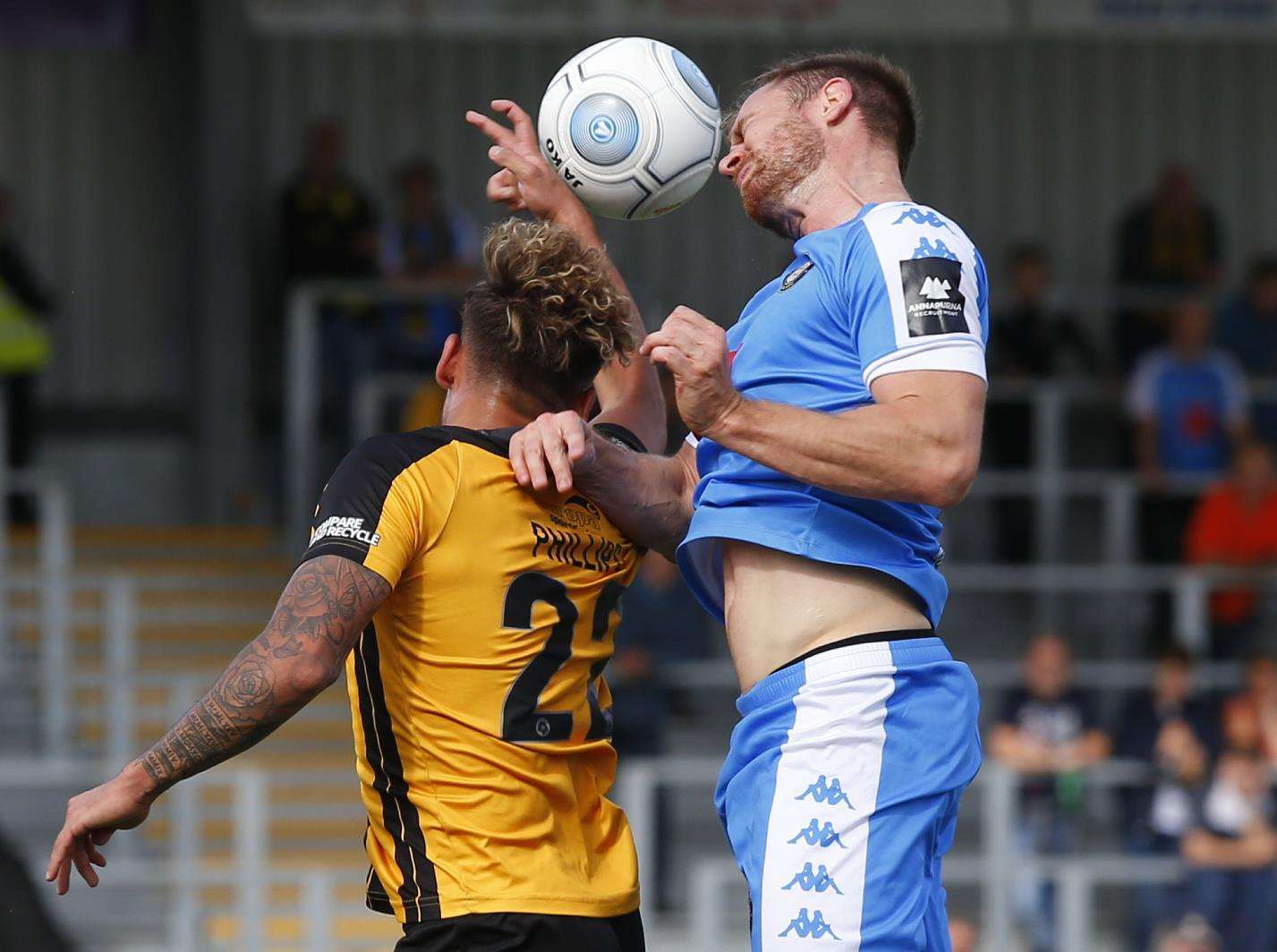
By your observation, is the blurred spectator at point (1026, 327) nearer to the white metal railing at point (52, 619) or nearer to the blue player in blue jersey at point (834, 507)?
the white metal railing at point (52, 619)

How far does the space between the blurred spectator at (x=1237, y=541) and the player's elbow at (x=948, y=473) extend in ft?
26.3

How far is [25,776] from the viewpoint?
10.2 metres

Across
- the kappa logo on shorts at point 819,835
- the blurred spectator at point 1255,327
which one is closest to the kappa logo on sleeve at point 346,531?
the kappa logo on shorts at point 819,835

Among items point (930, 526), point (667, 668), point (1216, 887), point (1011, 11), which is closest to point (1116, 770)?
point (1216, 887)

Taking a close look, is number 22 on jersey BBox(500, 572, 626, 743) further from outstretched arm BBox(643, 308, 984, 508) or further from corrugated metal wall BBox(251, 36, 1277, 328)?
corrugated metal wall BBox(251, 36, 1277, 328)

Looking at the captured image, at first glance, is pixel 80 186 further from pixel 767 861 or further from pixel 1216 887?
pixel 767 861

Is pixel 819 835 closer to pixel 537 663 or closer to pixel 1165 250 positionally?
pixel 537 663

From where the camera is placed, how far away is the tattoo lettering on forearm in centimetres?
320

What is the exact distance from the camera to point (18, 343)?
12.2m

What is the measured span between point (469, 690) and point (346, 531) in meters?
0.34

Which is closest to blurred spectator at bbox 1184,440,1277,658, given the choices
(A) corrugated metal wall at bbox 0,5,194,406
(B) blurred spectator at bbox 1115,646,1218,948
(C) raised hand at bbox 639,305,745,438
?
(B) blurred spectator at bbox 1115,646,1218,948

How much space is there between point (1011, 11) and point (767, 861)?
9978 millimetres

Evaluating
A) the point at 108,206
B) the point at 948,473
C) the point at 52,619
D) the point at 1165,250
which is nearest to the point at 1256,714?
the point at 1165,250

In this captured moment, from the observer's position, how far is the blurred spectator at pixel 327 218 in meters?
12.3
